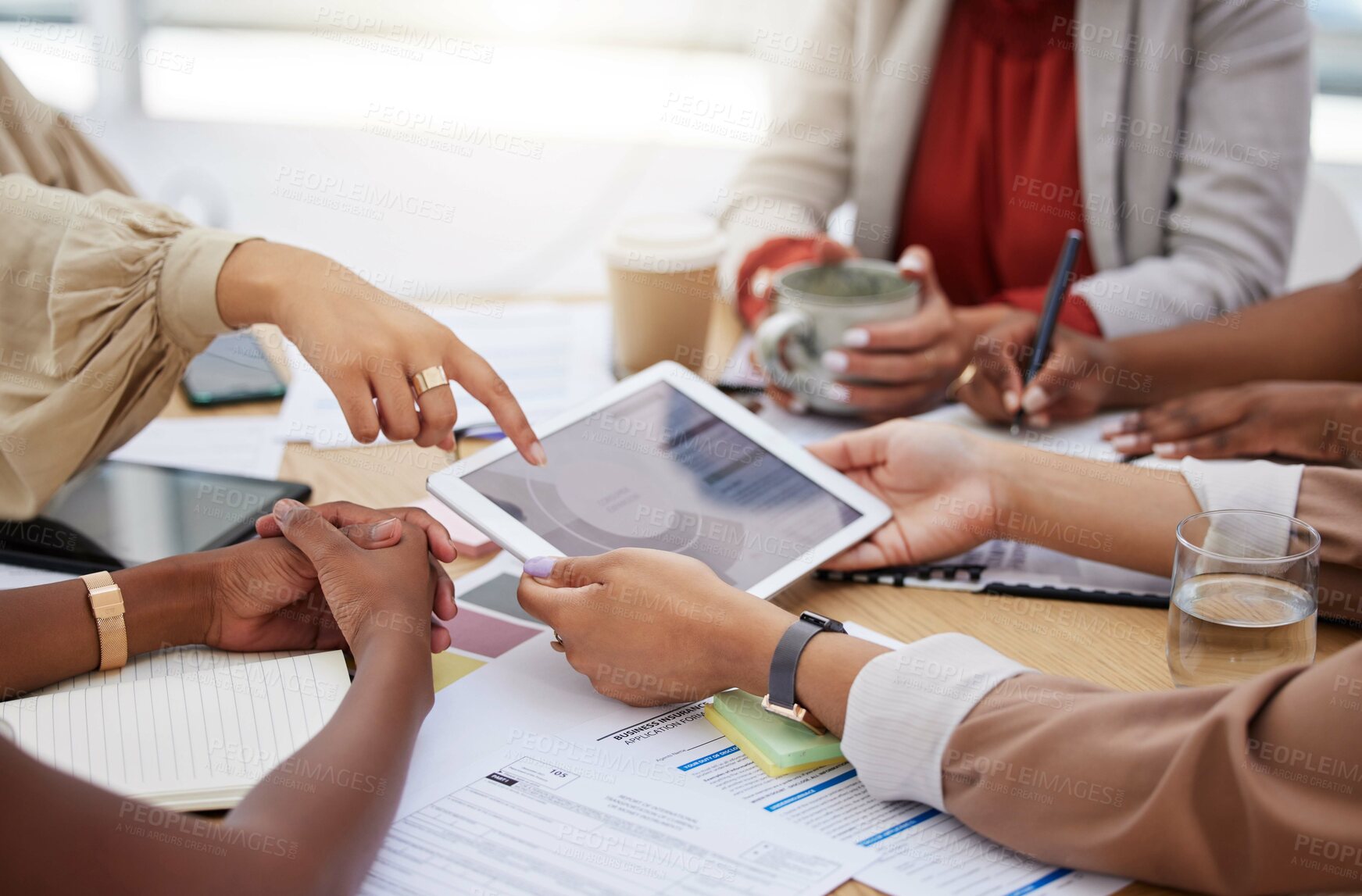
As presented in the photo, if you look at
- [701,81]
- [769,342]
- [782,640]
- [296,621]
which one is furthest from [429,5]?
[782,640]

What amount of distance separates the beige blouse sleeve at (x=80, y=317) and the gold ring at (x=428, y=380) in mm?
198

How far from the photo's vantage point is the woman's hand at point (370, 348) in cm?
84

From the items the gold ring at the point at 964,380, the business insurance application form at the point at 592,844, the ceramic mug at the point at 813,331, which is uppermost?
the ceramic mug at the point at 813,331

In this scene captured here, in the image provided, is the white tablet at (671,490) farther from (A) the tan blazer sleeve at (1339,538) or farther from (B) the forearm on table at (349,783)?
(A) the tan blazer sleeve at (1339,538)

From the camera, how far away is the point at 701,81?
2082 millimetres

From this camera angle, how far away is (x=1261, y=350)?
1206 mm

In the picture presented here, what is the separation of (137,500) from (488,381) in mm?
339

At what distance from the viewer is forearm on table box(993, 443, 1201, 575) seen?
2.86 feet

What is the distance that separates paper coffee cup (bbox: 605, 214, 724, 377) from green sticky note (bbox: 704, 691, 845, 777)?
1.84 feet

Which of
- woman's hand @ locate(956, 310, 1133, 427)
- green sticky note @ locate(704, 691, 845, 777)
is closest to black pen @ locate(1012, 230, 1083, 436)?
woman's hand @ locate(956, 310, 1133, 427)

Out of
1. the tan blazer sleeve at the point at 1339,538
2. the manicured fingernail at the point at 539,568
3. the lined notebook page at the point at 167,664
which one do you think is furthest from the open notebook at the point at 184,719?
the tan blazer sleeve at the point at 1339,538

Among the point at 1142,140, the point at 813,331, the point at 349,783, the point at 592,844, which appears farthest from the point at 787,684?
the point at 1142,140

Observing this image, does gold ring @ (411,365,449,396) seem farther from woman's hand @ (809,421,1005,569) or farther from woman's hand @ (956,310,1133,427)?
woman's hand @ (956,310,1133,427)

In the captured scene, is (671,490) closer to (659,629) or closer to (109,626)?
(659,629)
